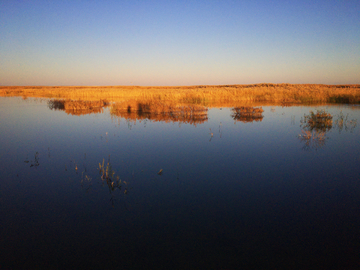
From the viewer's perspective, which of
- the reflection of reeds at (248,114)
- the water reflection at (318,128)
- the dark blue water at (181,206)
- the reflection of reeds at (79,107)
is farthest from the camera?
the reflection of reeds at (79,107)

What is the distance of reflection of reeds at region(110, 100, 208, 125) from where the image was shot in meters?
14.5

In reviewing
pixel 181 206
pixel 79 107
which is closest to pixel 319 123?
pixel 181 206

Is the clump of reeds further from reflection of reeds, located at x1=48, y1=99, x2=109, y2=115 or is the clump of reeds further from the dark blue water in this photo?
reflection of reeds, located at x1=48, y1=99, x2=109, y2=115

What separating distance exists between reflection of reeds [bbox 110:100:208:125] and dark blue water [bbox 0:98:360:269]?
19.7 feet

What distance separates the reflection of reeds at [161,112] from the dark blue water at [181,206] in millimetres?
6015

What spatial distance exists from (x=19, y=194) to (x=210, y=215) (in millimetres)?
3827

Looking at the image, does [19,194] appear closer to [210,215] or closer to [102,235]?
[102,235]

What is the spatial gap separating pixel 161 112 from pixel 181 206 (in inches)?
506

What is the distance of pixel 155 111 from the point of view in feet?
56.1

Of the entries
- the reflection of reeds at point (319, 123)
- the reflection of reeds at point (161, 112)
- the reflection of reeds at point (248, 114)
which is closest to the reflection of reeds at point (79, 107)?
the reflection of reeds at point (161, 112)

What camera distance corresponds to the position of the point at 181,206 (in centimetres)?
440

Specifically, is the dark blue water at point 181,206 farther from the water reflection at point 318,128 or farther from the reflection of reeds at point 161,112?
the reflection of reeds at point 161,112

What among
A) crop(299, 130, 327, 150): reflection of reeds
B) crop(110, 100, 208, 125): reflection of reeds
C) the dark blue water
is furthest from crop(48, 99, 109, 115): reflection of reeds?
crop(299, 130, 327, 150): reflection of reeds

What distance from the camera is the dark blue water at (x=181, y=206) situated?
3201 mm
